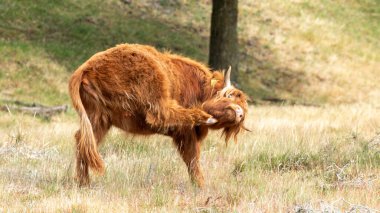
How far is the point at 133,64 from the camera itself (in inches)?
241

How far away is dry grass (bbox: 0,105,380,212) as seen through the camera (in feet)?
17.0

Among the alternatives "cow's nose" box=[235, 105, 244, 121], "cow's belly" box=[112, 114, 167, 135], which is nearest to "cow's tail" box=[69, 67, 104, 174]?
"cow's belly" box=[112, 114, 167, 135]

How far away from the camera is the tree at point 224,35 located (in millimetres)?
17250

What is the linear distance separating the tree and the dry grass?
23.8ft

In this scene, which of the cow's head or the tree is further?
the tree

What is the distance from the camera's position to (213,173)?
22.9 ft

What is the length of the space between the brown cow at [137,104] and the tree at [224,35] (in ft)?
36.4

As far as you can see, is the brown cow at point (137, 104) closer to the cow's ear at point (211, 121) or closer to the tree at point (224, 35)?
the cow's ear at point (211, 121)

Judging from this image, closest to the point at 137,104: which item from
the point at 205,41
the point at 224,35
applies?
the point at 224,35

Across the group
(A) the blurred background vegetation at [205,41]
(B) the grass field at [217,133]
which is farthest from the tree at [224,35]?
(B) the grass field at [217,133]

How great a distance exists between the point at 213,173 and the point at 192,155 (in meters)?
0.66

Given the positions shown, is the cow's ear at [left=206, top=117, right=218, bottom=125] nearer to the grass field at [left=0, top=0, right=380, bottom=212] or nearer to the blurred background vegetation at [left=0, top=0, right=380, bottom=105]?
the grass field at [left=0, top=0, right=380, bottom=212]

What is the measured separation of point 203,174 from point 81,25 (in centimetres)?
1424

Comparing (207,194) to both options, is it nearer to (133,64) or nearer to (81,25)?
(133,64)
